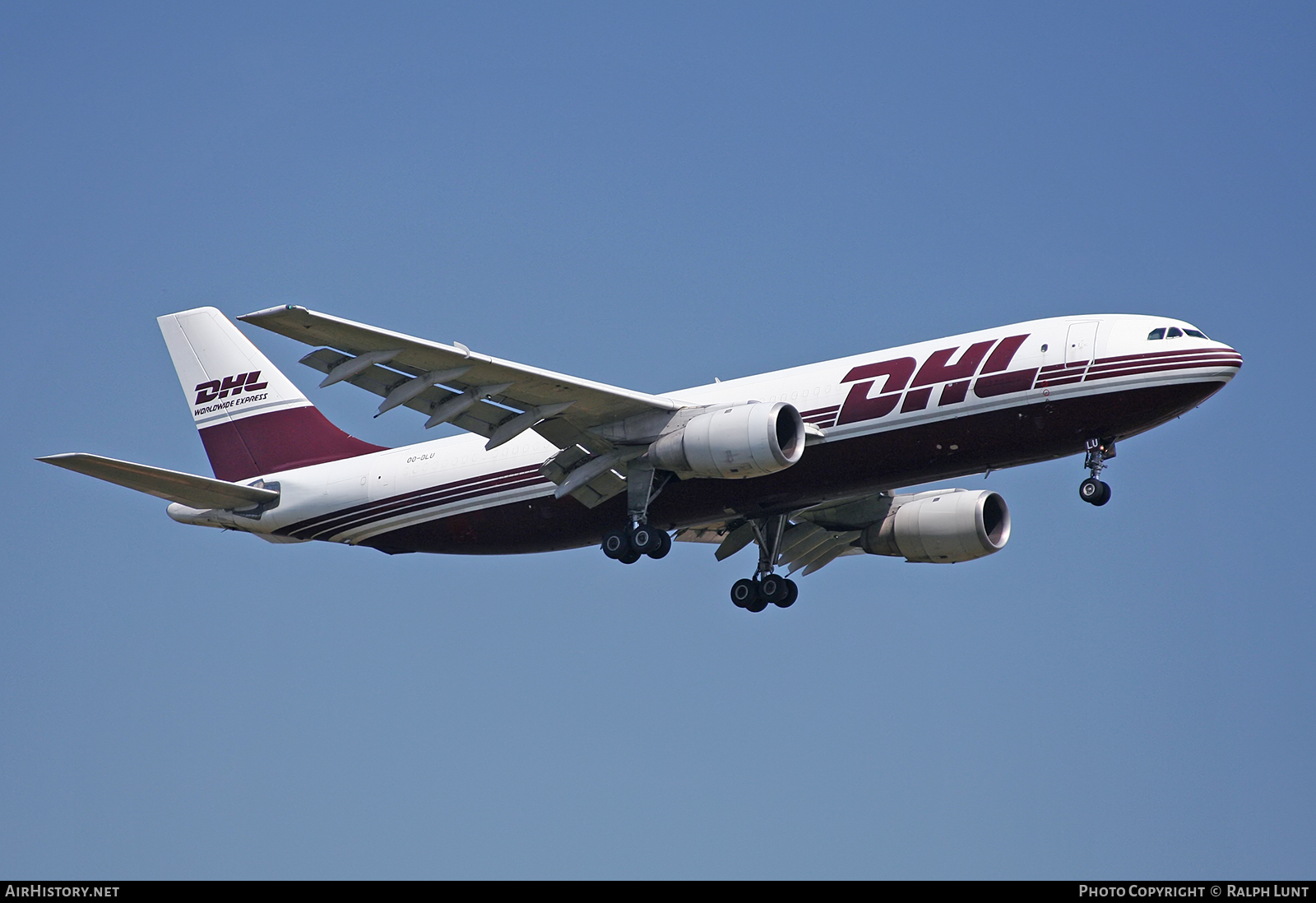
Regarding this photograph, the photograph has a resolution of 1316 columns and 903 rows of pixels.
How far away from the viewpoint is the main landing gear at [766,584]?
4050 centimetres

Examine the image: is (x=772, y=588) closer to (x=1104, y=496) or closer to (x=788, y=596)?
(x=788, y=596)

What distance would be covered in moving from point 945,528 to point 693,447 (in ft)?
29.8

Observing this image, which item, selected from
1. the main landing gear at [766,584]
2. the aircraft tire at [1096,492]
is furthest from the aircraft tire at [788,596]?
the aircraft tire at [1096,492]

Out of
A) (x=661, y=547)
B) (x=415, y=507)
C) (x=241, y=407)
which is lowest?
(x=661, y=547)

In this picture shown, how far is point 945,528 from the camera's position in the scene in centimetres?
4122

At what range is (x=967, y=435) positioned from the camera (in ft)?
113

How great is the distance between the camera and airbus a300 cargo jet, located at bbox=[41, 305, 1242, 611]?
34062mm

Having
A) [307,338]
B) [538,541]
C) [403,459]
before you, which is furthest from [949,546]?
[307,338]

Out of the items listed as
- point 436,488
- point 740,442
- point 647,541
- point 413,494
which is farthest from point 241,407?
point 740,442

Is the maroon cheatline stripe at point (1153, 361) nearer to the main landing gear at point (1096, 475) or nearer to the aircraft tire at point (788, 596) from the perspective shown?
the main landing gear at point (1096, 475)

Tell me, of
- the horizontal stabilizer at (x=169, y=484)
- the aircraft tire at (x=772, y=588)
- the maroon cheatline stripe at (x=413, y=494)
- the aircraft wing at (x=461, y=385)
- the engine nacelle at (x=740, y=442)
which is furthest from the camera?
the aircraft tire at (x=772, y=588)

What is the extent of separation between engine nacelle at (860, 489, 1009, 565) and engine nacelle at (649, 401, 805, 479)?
7.53 meters

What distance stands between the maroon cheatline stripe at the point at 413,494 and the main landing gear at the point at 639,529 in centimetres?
269

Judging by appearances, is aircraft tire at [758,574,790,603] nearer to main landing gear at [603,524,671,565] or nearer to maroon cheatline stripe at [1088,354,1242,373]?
main landing gear at [603,524,671,565]
